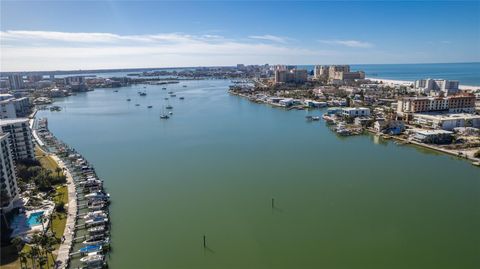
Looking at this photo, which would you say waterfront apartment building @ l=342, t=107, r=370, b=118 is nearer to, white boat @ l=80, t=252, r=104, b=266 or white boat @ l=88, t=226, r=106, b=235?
white boat @ l=88, t=226, r=106, b=235

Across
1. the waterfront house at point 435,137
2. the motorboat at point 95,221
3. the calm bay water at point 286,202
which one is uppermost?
the waterfront house at point 435,137

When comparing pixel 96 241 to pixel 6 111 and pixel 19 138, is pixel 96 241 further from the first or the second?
pixel 6 111

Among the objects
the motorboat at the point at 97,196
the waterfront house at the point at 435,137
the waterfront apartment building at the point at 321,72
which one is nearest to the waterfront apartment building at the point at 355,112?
the waterfront house at the point at 435,137

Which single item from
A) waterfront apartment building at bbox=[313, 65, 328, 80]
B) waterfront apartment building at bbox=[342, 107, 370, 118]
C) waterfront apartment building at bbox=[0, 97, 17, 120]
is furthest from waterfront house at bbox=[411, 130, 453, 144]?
waterfront apartment building at bbox=[313, 65, 328, 80]

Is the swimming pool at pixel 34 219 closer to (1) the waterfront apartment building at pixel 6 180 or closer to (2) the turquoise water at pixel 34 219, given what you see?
(2) the turquoise water at pixel 34 219

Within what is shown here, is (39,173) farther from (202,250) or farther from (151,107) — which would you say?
(151,107)

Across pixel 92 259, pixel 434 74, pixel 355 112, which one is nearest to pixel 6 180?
pixel 92 259
